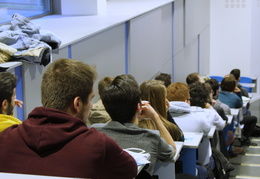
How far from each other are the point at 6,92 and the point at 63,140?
3.37ft

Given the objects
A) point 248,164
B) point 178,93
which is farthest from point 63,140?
point 248,164

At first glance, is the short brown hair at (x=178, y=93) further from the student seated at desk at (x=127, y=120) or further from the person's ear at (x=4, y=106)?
the person's ear at (x=4, y=106)

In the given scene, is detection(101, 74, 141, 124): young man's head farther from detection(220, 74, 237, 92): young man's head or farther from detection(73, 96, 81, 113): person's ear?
detection(220, 74, 237, 92): young man's head

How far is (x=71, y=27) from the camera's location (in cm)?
529

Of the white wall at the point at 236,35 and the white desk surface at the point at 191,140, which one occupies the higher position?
the white wall at the point at 236,35

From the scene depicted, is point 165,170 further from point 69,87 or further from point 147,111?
point 69,87

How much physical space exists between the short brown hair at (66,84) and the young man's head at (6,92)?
2.77 ft

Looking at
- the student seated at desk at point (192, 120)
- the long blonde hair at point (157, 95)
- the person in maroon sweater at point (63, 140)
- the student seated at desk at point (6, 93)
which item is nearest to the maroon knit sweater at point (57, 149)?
the person in maroon sweater at point (63, 140)

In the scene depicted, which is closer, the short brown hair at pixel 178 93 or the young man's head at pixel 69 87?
the young man's head at pixel 69 87

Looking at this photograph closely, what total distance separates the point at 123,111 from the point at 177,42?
6.39 meters

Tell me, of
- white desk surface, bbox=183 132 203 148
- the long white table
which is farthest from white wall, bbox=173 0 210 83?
the long white table

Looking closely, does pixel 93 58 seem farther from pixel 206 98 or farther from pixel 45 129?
pixel 45 129

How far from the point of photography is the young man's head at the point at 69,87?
171 centimetres

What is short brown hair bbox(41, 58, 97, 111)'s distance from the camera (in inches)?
67.2
